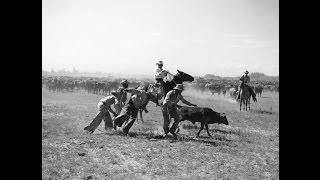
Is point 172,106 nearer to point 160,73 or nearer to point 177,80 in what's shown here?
point 177,80

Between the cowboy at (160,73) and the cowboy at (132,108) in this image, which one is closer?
the cowboy at (132,108)

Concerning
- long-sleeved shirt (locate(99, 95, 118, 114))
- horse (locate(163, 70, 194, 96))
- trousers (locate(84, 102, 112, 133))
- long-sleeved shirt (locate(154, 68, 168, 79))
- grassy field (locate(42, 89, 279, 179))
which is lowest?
grassy field (locate(42, 89, 279, 179))

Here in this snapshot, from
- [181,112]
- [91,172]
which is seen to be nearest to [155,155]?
[91,172]

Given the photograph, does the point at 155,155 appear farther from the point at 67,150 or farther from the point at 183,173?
the point at 67,150

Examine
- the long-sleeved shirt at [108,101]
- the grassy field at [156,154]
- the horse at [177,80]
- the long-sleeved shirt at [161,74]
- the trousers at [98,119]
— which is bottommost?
the grassy field at [156,154]

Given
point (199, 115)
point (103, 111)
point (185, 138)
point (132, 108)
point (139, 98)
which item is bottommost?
point (185, 138)

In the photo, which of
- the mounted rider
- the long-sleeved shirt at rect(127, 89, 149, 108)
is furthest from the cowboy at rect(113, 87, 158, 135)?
the mounted rider

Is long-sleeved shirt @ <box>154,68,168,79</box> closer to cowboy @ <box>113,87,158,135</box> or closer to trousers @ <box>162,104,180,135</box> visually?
cowboy @ <box>113,87,158,135</box>

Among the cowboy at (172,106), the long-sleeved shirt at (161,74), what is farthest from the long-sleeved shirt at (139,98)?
the long-sleeved shirt at (161,74)

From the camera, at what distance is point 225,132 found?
12562mm

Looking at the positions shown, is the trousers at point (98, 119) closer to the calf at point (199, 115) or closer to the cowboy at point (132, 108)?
the cowboy at point (132, 108)

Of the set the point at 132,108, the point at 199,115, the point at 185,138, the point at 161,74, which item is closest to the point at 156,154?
the point at 185,138

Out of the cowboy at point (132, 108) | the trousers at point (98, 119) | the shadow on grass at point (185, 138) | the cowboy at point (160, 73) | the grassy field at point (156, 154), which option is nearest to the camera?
the grassy field at point (156, 154)
